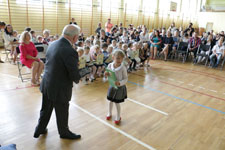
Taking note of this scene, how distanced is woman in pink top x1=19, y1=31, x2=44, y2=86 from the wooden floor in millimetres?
432

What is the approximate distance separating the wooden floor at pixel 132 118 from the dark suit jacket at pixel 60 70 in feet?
2.75

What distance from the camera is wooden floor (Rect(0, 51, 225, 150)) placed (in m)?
2.78

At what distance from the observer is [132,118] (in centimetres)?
356

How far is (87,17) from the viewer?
12.8m

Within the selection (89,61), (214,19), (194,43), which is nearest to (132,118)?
(89,61)

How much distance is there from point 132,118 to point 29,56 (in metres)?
3.06

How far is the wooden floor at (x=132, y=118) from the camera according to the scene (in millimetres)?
2779

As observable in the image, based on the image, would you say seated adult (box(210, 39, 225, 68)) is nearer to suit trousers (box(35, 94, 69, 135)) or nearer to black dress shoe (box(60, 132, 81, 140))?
black dress shoe (box(60, 132, 81, 140))

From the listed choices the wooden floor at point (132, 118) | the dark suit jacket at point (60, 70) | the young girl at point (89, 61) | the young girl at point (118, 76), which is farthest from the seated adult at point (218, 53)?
the dark suit jacket at point (60, 70)

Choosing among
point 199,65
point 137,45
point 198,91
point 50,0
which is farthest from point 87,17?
point 198,91

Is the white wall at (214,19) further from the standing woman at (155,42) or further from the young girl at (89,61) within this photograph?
the young girl at (89,61)

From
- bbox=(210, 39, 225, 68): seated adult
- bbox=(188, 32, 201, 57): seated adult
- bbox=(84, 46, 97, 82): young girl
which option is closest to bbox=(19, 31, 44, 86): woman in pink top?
bbox=(84, 46, 97, 82): young girl

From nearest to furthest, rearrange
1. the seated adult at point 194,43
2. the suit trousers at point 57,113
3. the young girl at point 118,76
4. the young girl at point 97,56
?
the suit trousers at point 57,113
the young girl at point 118,76
the young girl at point 97,56
the seated adult at point 194,43

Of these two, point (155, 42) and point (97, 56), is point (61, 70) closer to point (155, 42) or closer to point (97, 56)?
point (97, 56)
